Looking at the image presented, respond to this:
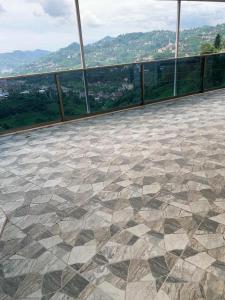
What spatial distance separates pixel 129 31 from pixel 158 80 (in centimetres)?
155

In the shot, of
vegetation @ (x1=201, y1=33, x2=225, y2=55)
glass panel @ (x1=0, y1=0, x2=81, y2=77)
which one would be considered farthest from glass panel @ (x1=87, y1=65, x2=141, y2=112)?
vegetation @ (x1=201, y1=33, x2=225, y2=55)

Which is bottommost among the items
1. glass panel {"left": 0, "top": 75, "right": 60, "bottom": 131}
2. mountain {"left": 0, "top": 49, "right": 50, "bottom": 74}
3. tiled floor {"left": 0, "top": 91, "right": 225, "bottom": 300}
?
tiled floor {"left": 0, "top": 91, "right": 225, "bottom": 300}

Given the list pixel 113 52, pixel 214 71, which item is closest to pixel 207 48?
pixel 214 71

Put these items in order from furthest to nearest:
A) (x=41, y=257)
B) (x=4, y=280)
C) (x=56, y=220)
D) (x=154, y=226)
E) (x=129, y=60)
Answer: (x=129, y=60)
(x=56, y=220)
(x=154, y=226)
(x=41, y=257)
(x=4, y=280)

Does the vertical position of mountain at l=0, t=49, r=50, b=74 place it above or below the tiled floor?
above

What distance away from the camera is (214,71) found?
8094 mm

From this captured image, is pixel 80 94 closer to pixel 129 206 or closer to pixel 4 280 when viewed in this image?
pixel 129 206

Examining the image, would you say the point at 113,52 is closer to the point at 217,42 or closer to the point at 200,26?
the point at 200,26

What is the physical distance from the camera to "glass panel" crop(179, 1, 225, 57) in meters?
7.42

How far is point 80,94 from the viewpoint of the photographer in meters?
6.24

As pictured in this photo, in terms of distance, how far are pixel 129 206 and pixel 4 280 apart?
1309 millimetres

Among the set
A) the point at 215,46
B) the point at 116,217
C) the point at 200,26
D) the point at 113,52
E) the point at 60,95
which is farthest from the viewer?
the point at 215,46

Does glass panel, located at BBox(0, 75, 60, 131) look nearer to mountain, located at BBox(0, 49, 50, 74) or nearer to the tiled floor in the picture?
mountain, located at BBox(0, 49, 50, 74)

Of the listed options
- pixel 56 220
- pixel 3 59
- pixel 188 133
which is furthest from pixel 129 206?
pixel 3 59
